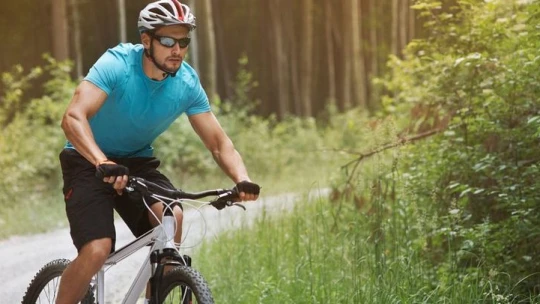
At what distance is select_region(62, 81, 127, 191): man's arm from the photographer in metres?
4.51

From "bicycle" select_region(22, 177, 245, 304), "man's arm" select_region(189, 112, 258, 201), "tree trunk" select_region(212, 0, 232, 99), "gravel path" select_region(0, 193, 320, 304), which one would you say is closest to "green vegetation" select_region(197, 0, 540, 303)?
"gravel path" select_region(0, 193, 320, 304)

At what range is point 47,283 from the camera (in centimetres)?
559

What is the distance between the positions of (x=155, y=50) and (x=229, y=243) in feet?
15.1

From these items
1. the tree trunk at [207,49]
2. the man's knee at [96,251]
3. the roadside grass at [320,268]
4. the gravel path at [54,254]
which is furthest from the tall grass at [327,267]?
the tree trunk at [207,49]

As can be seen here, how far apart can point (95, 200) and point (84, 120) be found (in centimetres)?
42

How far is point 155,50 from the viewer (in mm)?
4762

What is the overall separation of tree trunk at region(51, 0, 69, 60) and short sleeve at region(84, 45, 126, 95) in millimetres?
18786

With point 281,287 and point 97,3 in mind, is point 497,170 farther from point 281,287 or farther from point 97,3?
point 97,3

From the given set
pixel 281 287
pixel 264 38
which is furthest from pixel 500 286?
pixel 264 38

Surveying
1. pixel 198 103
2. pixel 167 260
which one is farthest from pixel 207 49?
pixel 167 260

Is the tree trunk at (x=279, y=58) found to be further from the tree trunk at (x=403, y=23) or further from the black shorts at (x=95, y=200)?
the black shorts at (x=95, y=200)

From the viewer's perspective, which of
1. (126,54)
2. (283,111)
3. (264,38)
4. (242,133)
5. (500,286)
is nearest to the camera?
(126,54)

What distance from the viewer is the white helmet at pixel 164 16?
4.71 metres

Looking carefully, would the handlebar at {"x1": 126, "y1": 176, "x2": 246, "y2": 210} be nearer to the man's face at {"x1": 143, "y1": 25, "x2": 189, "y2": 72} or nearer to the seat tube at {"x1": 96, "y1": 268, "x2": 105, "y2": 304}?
the man's face at {"x1": 143, "y1": 25, "x2": 189, "y2": 72}
